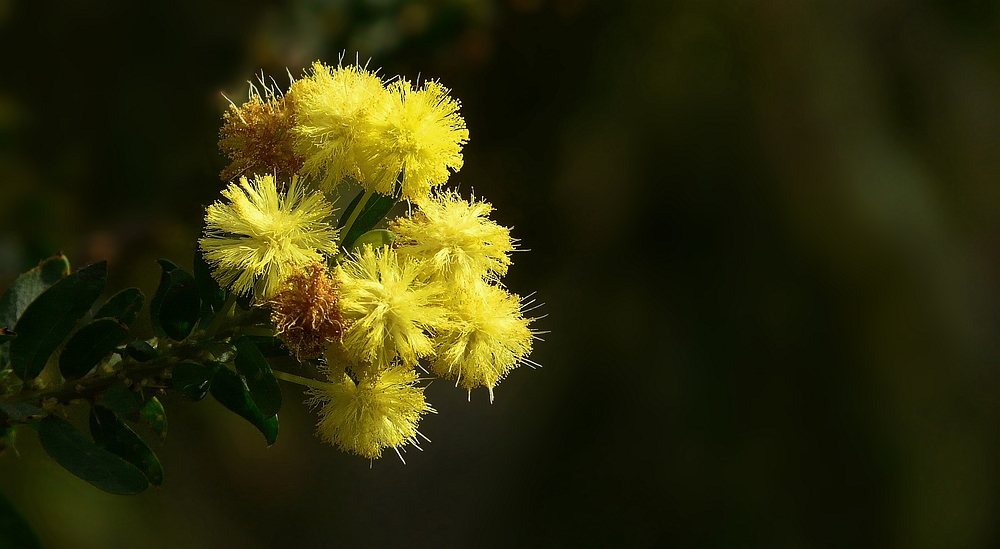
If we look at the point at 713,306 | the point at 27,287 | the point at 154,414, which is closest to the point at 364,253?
the point at 154,414

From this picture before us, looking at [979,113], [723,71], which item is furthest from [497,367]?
[979,113]

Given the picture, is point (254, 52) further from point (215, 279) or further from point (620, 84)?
point (620, 84)

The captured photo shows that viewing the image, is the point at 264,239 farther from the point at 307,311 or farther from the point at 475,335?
the point at 475,335

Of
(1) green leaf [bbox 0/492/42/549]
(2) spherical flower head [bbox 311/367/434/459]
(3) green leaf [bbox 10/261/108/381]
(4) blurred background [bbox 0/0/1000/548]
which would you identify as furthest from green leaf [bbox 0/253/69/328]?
(4) blurred background [bbox 0/0/1000/548]

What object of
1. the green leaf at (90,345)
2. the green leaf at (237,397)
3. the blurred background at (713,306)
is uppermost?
the blurred background at (713,306)

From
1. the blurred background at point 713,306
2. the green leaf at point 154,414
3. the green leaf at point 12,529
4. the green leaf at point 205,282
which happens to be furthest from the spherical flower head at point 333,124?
the blurred background at point 713,306

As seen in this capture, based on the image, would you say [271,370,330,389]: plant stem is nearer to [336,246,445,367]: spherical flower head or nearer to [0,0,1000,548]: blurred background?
[336,246,445,367]: spherical flower head

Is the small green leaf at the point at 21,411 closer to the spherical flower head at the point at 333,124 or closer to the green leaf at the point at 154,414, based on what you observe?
the green leaf at the point at 154,414
